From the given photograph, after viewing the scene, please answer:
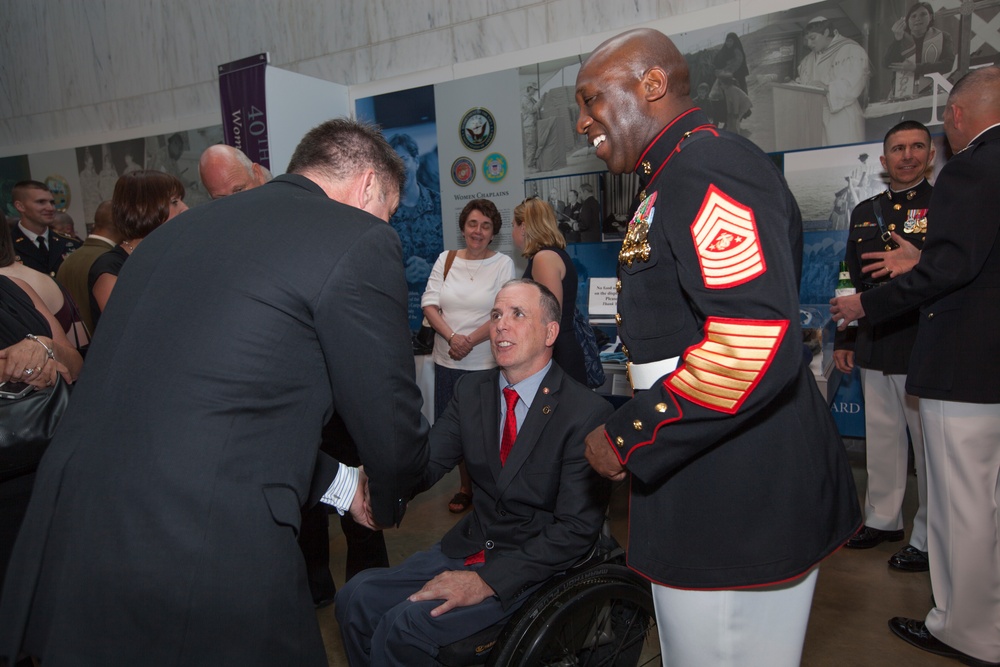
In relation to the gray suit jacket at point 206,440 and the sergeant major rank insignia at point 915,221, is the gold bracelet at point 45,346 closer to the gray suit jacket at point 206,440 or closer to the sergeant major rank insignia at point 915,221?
the gray suit jacket at point 206,440

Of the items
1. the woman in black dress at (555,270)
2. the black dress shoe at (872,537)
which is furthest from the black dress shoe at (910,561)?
the woman in black dress at (555,270)

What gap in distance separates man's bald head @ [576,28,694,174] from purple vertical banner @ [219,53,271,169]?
4707 mm

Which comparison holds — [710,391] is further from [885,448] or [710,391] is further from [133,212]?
[885,448]

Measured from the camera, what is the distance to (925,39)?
12.8 feet

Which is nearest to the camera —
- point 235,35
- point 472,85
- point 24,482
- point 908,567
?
point 24,482

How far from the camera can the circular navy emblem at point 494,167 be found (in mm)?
5496

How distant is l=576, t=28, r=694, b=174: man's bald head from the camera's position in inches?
48.0

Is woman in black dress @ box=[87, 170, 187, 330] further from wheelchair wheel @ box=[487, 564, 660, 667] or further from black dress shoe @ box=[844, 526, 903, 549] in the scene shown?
black dress shoe @ box=[844, 526, 903, 549]

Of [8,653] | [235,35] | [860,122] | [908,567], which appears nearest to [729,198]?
[8,653]

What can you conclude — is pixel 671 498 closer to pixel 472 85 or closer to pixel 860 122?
pixel 860 122

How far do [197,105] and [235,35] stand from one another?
95cm

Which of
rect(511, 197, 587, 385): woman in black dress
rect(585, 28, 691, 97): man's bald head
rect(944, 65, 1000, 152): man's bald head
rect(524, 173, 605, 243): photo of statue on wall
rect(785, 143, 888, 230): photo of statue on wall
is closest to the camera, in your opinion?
rect(585, 28, 691, 97): man's bald head

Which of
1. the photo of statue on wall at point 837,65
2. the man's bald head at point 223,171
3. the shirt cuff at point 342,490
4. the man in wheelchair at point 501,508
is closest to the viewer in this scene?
the shirt cuff at point 342,490

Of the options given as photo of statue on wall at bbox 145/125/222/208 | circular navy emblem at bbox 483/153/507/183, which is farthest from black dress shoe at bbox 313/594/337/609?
photo of statue on wall at bbox 145/125/222/208
